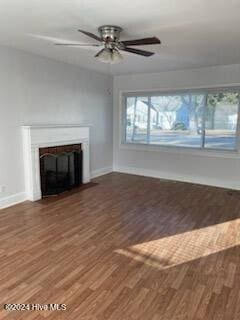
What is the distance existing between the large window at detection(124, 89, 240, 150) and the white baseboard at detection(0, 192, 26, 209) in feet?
10.1

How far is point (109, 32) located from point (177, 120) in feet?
10.7

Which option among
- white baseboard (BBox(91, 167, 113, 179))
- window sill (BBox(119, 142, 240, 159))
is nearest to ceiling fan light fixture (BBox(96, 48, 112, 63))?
window sill (BBox(119, 142, 240, 159))

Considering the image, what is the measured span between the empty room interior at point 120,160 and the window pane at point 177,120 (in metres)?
0.02

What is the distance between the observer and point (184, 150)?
5621mm

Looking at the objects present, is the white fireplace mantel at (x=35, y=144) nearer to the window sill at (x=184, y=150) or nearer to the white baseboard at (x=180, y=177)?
the window sill at (x=184, y=150)

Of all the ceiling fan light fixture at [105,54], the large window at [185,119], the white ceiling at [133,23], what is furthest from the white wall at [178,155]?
the ceiling fan light fixture at [105,54]

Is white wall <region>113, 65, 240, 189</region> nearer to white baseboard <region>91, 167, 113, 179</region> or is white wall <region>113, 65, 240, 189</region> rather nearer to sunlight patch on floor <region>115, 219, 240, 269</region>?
white baseboard <region>91, 167, 113, 179</region>

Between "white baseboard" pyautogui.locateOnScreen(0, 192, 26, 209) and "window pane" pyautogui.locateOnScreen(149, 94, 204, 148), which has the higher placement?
"window pane" pyautogui.locateOnScreen(149, 94, 204, 148)

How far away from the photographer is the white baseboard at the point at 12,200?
3973mm

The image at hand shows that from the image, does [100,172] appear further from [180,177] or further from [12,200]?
[12,200]

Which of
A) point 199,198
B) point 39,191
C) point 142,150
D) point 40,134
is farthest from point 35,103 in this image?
point 199,198

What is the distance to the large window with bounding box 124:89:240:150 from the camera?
513cm

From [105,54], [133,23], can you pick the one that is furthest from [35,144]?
[133,23]

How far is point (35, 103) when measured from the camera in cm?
434
